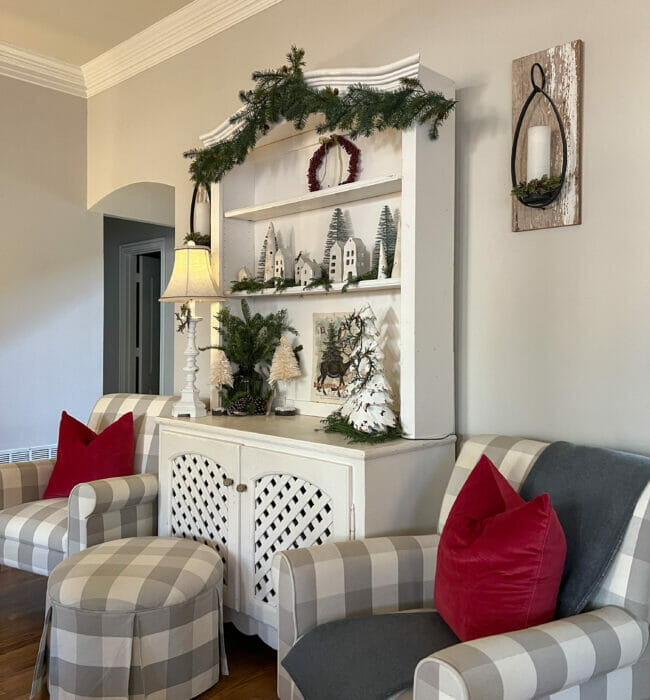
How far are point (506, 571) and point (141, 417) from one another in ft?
7.02

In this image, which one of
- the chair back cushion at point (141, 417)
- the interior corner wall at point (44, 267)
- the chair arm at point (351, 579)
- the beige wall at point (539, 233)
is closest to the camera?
the chair arm at point (351, 579)

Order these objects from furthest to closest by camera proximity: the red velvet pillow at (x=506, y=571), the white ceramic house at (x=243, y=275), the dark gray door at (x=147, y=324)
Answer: the dark gray door at (x=147, y=324) → the white ceramic house at (x=243, y=275) → the red velvet pillow at (x=506, y=571)

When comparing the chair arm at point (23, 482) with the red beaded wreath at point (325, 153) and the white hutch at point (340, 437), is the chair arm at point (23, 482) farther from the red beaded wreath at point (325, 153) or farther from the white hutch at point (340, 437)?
the red beaded wreath at point (325, 153)

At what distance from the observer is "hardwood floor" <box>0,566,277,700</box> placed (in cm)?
217

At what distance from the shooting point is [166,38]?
3.56 meters

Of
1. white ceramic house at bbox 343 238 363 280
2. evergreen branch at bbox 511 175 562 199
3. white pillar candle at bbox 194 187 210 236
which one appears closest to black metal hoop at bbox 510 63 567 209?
evergreen branch at bbox 511 175 562 199

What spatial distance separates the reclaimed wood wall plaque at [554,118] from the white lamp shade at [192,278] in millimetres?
1265

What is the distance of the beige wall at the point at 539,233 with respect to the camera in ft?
6.45

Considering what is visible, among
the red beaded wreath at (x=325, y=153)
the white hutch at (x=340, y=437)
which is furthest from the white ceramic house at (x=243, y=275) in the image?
the red beaded wreath at (x=325, y=153)

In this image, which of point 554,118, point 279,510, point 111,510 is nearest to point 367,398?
point 279,510

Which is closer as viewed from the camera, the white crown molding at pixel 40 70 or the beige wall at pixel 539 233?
the beige wall at pixel 539 233

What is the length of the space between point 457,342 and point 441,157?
645 mm

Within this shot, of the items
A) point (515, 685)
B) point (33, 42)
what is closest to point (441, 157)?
point (515, 685)

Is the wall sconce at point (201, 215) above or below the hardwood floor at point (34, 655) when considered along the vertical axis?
above
